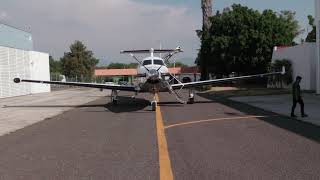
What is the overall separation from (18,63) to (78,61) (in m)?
58.2

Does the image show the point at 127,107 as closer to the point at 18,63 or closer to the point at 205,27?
the point at 18,63

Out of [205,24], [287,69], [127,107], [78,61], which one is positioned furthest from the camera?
[78,61]

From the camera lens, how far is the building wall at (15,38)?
4872 centimetres

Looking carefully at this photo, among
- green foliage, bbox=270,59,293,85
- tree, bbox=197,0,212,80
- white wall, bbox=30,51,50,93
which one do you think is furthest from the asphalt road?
tree, bbox=197,0,212,80

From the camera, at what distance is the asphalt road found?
29.1ft

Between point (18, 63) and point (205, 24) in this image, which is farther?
point (205, 24)

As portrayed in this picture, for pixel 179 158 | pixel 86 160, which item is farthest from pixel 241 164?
pixel 86 160

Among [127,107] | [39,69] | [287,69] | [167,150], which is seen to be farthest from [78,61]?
[167,150]

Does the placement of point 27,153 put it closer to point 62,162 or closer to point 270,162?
point 62,162

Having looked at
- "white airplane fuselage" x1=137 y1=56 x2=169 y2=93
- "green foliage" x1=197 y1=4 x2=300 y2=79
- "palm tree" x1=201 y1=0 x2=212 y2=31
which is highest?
"palm tree" x1=201 y1=0 x2=212 y2=31

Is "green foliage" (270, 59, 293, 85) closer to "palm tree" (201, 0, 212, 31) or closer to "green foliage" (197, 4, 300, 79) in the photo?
"green foliage" (197, 4, 300, 79)

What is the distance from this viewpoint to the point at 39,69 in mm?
62219

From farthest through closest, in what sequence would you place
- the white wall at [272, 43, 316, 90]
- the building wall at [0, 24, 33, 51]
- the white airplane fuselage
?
1. the building wall at [0, 24, 33, 51]
2. the white wall at [272, 43, 316, 90]
3. the white airplane fuselage

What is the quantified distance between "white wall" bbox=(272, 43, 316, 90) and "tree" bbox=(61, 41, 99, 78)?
7120 centimetres
